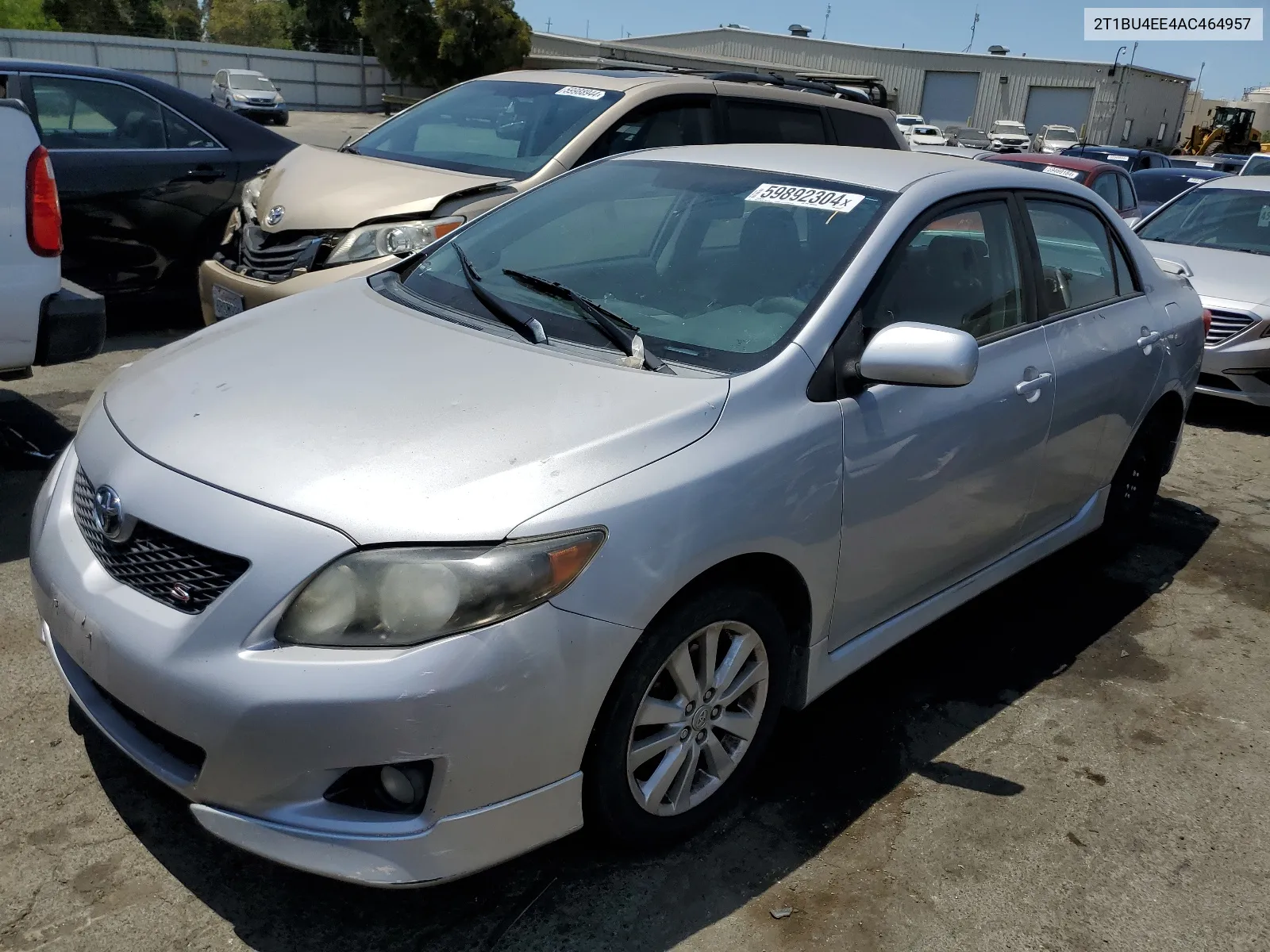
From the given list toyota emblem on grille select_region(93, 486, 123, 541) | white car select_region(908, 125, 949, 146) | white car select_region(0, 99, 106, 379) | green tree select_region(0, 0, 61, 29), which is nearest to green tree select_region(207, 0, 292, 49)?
green tree select_region(0, 0, 61, 29)

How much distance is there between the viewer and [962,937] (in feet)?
8.46

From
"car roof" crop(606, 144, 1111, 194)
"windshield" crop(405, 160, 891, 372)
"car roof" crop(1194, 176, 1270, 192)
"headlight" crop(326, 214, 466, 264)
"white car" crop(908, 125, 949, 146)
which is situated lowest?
"white car" crop(908, 125, 949, 146)

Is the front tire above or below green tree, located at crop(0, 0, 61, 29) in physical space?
below

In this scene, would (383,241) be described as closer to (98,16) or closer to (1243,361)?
(1243,361)

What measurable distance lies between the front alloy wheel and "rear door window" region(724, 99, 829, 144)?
4.76 m

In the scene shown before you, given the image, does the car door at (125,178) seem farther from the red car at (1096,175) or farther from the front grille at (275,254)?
the red car at (1096,175)

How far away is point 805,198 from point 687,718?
5.38 feet

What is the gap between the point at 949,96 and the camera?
5962cm

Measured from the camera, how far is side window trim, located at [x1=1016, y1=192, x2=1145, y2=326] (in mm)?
3785

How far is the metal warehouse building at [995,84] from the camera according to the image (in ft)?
186

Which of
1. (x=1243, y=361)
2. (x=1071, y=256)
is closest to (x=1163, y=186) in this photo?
(x=1243, y=361)

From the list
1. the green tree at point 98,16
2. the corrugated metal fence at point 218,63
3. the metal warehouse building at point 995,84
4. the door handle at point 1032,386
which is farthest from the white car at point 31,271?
the green tree at point 98,16

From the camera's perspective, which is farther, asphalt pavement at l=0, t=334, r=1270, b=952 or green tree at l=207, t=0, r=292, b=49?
green tree at l=207, t=0, r=292, b=49

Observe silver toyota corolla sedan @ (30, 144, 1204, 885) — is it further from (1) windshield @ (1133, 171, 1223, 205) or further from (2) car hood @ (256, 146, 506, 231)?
(1) windshield @ (1133, 171, 1223, 205)
